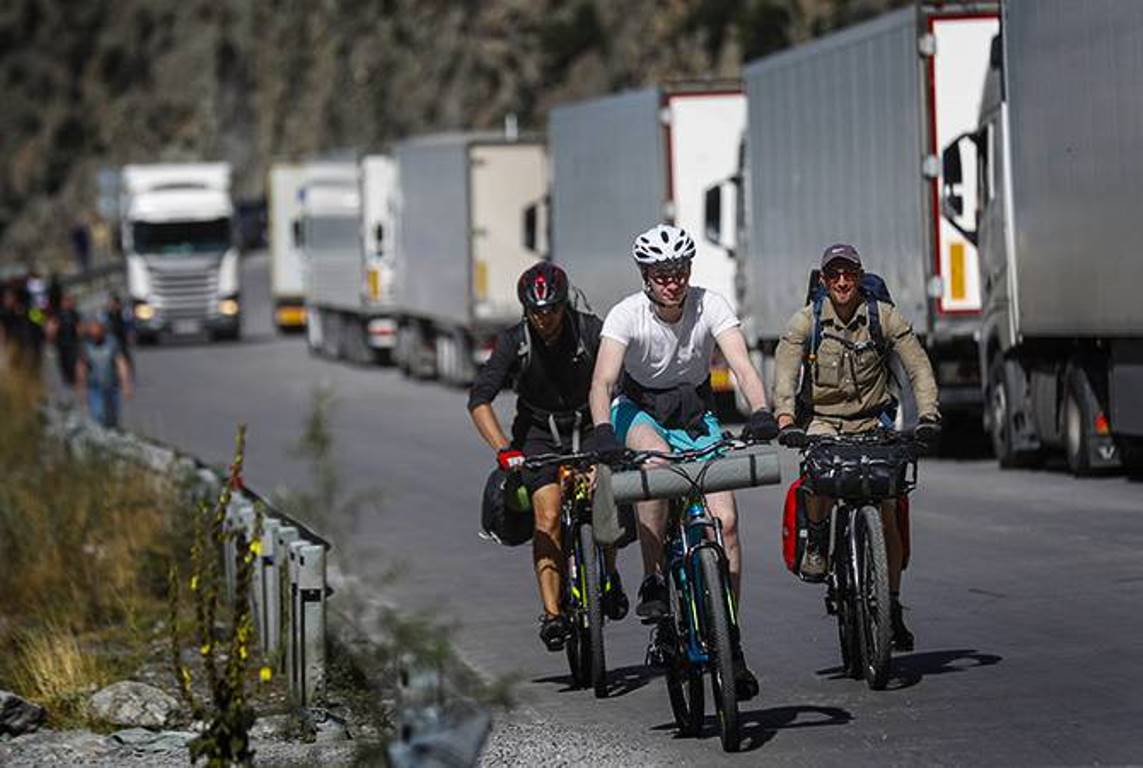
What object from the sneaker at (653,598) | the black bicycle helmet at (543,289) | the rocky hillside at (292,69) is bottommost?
the sneaker at (653,598)

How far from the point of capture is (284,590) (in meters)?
12.2

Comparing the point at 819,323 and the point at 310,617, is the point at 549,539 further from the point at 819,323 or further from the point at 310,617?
the point at 819,323

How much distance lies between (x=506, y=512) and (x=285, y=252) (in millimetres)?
54635

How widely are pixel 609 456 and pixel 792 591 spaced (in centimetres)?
510

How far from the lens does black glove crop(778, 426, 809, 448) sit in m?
11.2

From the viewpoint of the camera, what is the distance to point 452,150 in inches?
1630

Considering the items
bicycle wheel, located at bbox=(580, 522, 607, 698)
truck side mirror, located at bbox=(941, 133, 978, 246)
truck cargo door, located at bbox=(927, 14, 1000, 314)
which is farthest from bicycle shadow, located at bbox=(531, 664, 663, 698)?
truck cargo door, located at bbox=(927, 14, 1000, 314)

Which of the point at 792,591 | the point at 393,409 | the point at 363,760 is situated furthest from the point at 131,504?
the point at 393,409

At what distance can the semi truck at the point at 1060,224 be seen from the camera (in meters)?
20.0

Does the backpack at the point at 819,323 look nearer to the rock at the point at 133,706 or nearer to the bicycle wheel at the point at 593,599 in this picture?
the bicycle wheel at the point at 593,599

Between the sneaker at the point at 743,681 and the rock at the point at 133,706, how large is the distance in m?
2.38

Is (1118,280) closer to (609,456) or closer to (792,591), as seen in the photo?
(792,591)

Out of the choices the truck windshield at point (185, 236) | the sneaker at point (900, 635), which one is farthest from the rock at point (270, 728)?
the truck windshield at point (185, 236)

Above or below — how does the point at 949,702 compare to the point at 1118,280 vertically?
below
